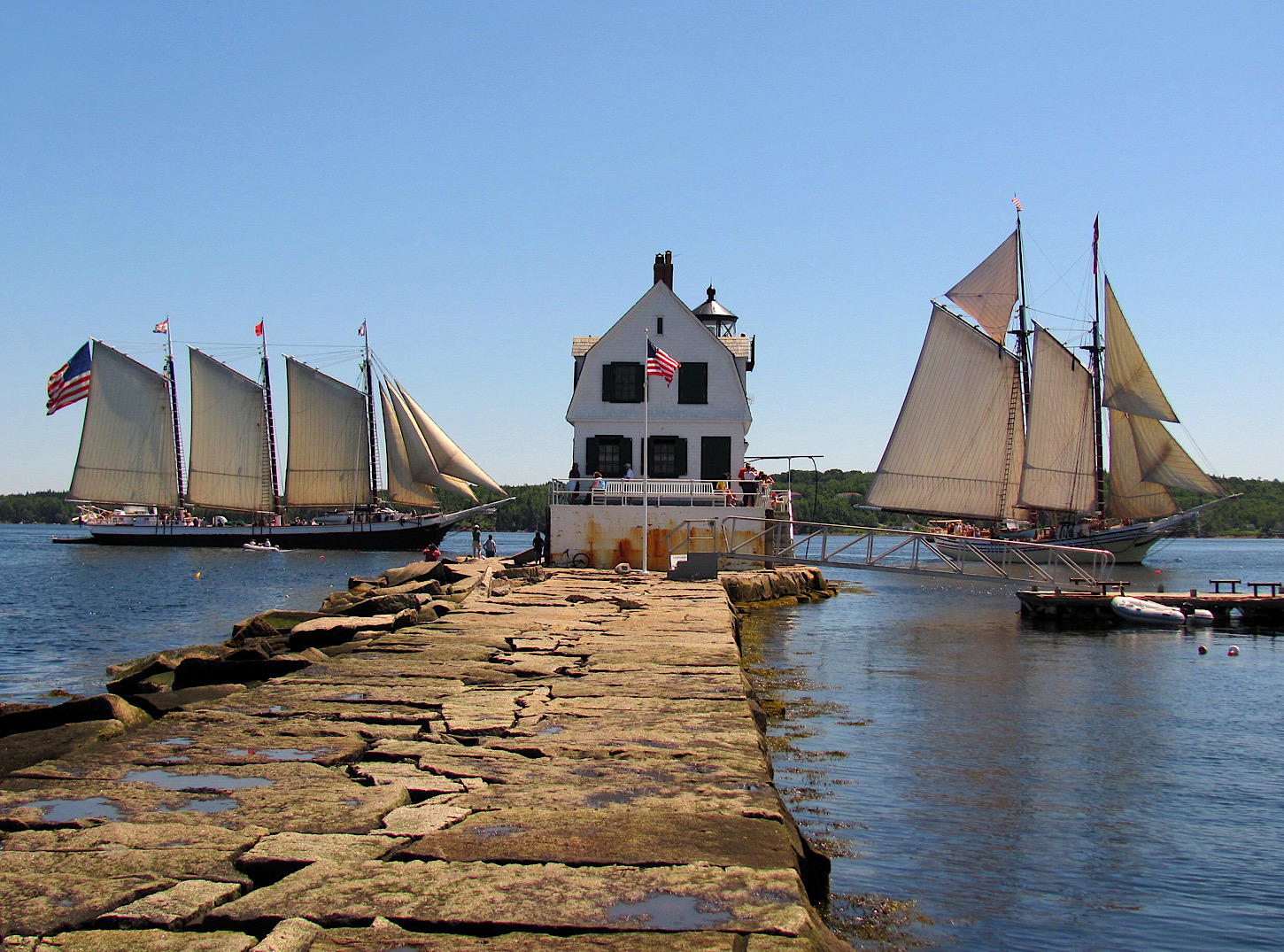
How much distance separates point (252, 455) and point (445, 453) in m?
19.6

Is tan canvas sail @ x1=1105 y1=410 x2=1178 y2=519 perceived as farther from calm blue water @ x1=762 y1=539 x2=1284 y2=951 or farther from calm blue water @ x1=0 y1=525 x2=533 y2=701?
calm blue water @ x1=0 y1=525 x2=533 y2=701

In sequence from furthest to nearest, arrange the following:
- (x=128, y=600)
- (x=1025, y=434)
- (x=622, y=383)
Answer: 1. (x=1025, y=434)
2. (x=128, y=600)
3. (x=622, y=383)

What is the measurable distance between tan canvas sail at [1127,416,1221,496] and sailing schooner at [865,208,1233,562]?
0.21 ft

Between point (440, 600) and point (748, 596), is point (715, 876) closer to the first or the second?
point (440, 600)

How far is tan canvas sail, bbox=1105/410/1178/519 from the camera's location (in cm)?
6291

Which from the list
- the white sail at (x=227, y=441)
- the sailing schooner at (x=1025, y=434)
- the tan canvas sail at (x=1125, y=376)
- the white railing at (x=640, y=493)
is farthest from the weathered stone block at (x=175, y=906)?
the white sail at (x=227, y=441)

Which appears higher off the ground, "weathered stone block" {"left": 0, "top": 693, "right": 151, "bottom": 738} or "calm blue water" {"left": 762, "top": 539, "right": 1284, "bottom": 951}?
"weathered stone block" {"left": 0, "top": 693, "right": 151, "bottom": 738}

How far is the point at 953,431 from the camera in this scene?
54750mm

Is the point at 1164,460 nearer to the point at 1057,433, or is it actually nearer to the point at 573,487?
the point at 1057,433

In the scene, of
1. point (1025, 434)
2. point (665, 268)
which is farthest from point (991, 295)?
point (665, 268)

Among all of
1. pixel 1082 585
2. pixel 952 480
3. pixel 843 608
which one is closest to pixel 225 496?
pixel 952 480

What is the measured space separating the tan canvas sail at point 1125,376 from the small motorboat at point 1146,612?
33.0 meters

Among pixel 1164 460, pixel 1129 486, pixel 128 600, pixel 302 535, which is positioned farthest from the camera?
pixel 302 535

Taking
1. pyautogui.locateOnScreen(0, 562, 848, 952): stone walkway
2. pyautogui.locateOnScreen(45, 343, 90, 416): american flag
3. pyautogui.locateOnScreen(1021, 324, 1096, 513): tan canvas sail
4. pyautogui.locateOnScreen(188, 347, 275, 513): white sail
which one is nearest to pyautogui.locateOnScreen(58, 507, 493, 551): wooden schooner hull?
pyautogui.locateOnScreen(188, 347, 275, 513): white sail
